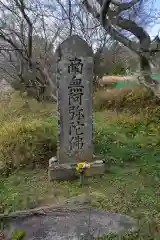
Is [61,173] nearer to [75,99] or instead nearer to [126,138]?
[75,99]

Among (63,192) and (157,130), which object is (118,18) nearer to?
(157,130)

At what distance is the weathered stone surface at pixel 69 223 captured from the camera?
2.85m

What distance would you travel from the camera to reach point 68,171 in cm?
449

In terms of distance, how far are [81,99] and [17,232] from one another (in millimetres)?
2336

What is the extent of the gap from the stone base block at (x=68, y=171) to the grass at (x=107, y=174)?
0.12 m

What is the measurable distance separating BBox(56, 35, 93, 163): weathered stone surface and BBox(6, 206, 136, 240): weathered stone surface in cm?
143

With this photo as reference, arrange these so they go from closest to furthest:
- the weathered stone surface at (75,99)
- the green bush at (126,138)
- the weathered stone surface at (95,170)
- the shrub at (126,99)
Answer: the weathered stone surface at (75,99) < the weathered stone surface at (95,170) < the green bush at (126,138) < the shrub at (126,99)

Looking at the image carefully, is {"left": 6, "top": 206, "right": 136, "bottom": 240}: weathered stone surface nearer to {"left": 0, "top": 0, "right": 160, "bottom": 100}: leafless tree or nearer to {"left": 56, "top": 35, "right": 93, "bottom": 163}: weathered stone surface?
{"left": 56, "top": 35, "right": 93, "bottom": 163}: weathered stone surface

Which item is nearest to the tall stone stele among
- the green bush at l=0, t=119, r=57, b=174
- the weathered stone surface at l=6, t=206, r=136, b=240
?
the green bush at l=0, t=119, r=57, b=174

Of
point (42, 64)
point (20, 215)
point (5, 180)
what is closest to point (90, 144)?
point (5, 180)

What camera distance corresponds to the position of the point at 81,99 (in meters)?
4.54

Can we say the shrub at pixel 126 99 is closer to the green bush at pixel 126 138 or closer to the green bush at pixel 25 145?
the green bush at pixel 126 138

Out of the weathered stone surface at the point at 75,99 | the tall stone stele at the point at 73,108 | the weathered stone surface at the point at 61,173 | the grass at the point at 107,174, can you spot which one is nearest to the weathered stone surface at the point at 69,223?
the grass at the point at 107,174

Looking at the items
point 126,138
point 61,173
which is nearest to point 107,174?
point 61,173
